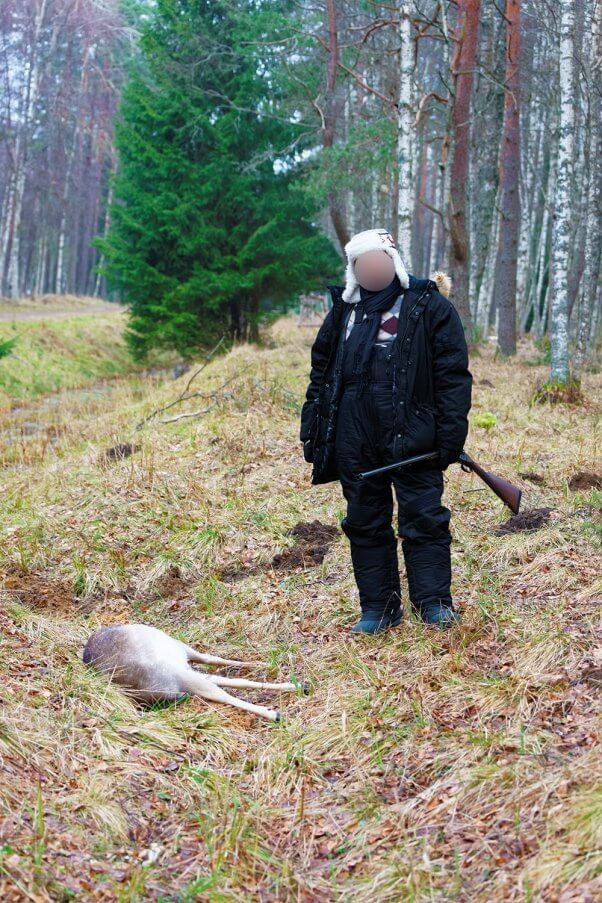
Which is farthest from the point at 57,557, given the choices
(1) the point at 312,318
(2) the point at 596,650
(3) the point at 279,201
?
(1) the point at 312,318

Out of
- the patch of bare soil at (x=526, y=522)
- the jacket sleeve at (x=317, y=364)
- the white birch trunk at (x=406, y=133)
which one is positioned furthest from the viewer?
the white birch trunk at (x=406, y=133)

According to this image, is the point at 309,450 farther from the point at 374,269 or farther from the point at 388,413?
the point at 374,269

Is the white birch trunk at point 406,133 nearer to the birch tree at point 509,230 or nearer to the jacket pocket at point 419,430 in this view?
the birch tree at point 509,230

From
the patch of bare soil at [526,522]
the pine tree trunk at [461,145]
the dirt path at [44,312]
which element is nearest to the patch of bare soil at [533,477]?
the patch of bare soil at [526,522]

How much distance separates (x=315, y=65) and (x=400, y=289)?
1413 centimetres

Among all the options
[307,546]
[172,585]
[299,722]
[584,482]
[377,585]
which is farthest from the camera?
[584,482]

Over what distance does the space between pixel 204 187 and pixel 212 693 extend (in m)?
14.8

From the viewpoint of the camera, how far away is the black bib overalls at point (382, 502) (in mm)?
4641

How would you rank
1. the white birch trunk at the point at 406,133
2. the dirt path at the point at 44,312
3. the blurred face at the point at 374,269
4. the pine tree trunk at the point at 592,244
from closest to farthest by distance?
the blurred face at the point at 374,269 < the white birch trunk at the point at 406,133 < the pine tree trunk at the point at 592,244 < the dirt path at the point at 44,312

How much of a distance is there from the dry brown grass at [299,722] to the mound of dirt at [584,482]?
245 mm

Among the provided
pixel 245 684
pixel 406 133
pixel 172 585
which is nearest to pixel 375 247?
pixel 245 684

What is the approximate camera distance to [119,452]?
9.06m

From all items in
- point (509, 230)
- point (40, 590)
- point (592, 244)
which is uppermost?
point (509, 230)

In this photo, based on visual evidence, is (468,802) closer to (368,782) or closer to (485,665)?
(368,782)
